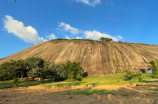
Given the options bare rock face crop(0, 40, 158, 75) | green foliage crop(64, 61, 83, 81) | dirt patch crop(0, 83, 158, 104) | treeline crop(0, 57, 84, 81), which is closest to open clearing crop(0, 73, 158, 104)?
dirt patch crop(0, 83, 158, 104)

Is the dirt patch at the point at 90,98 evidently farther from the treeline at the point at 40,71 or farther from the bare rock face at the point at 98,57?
the bare rock face at the point at 98,57

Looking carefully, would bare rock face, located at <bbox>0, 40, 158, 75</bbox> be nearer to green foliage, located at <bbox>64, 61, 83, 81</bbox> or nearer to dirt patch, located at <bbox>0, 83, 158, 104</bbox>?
green foliage, located at <bbox>64, 61, 83, 81</bbox>

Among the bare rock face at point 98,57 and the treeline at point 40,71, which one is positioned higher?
the bare rock face at point 98,57

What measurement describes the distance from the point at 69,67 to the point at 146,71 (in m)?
29.4

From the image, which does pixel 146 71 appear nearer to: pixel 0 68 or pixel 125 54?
pixel 125 54

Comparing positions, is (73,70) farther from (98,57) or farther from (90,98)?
(90,98)

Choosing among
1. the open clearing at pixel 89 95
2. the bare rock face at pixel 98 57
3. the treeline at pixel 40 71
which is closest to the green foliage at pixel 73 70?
the treeline at pixel 40 71

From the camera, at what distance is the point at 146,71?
48750 mm

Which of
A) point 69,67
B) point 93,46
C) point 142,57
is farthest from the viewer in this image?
point 93,46

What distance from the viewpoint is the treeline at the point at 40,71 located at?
3825cm

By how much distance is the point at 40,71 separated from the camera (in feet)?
125

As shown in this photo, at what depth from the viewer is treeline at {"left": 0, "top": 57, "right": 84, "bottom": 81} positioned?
3825cm

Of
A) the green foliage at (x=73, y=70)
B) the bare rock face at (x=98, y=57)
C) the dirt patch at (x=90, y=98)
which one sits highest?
the bare rock face at (x=98, y=57)

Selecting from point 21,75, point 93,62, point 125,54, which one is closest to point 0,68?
point 21,75
